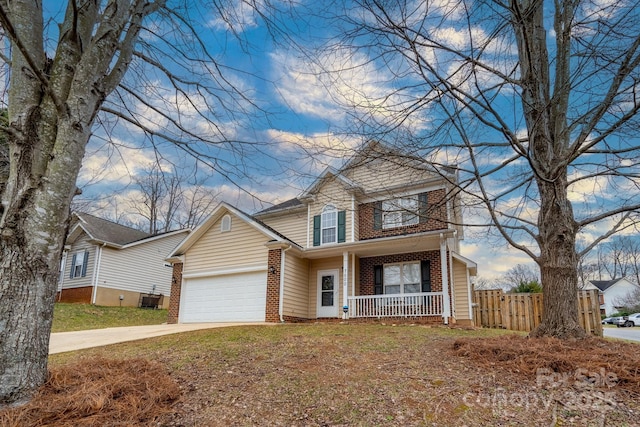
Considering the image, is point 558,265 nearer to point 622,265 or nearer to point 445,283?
point 445,283

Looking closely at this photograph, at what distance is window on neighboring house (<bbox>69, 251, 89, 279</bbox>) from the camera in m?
21.4

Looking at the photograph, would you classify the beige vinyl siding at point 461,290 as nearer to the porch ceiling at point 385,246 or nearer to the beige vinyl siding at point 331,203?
the porch ceiling at point 385,246

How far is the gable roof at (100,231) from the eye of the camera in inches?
829

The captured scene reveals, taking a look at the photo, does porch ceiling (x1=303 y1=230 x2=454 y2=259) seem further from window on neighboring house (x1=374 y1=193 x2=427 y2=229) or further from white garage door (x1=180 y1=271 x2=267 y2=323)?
white garage door (x1=180 y1=271 x2=267 y2=323)

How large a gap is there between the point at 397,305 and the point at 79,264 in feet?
58.8

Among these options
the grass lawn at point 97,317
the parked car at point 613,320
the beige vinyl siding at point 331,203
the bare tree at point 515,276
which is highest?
the beige vinyl siding at point 331,203

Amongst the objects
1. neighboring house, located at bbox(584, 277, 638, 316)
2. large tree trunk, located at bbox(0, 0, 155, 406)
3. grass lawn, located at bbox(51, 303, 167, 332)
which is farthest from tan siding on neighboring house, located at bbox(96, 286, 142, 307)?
neighboring house, located at bbox(584, 277, 638, 316)

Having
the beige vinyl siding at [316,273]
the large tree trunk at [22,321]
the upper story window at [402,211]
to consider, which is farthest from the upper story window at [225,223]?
the large tree trunk at [22,321]

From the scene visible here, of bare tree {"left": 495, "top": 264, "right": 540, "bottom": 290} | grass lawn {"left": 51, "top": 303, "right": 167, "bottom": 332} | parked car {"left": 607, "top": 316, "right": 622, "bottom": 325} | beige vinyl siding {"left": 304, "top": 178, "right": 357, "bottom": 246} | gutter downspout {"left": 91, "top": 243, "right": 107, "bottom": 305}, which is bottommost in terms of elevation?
parked car {"left": 607, "top": 316, "right": 622, "bottom": 325}

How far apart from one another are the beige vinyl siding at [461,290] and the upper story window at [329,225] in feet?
15.4

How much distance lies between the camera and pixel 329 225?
15.8 metres

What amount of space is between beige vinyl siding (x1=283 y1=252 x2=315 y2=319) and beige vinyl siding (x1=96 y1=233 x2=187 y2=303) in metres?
12.3

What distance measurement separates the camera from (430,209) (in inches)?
290

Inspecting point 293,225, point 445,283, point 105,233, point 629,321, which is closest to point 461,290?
point 445,283
